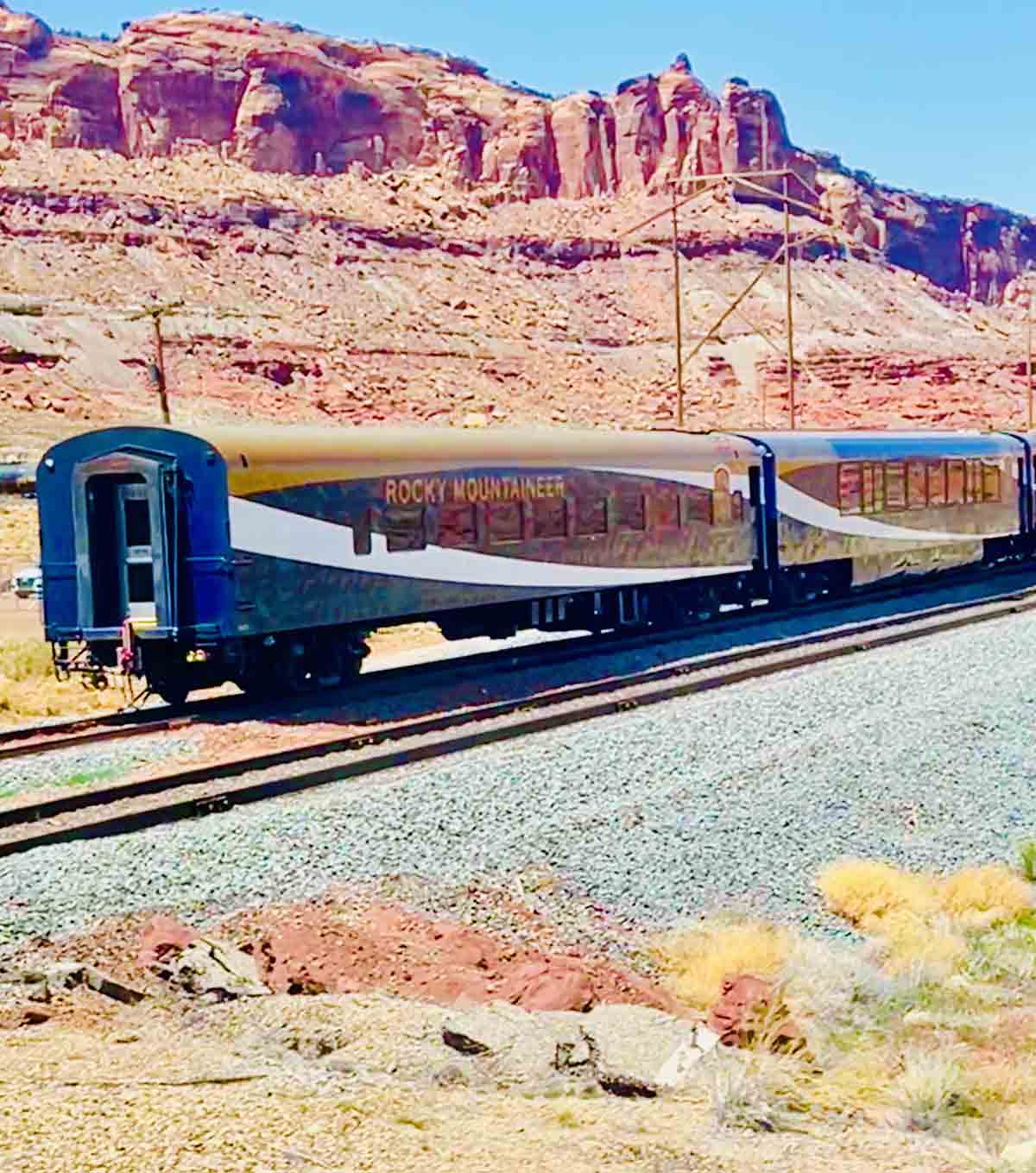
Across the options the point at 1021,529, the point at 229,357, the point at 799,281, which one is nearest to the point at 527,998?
the point at 1021,529

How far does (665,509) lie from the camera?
75.4 ft

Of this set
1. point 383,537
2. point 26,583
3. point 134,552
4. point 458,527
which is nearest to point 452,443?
point 458,527

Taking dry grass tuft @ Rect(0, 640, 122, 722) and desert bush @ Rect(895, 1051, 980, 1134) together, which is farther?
dry grass tuft @ Rect(0, 640, 122, 722)

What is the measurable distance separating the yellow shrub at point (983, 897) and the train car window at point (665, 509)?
12.1 meters

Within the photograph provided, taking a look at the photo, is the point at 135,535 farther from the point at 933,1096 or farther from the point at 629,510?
the point at 933,1096

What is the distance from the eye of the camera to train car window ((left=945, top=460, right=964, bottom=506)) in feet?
97.8

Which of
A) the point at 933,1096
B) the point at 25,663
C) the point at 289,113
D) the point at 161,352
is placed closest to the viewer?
the point at 933,1096

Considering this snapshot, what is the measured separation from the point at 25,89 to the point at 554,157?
59.8m

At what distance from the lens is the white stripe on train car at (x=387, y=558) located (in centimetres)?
1691

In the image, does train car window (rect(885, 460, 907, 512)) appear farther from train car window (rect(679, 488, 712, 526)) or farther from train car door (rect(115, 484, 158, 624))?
train car door (rect(115, 484, 158, 624))

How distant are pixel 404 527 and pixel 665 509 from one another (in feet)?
17.6

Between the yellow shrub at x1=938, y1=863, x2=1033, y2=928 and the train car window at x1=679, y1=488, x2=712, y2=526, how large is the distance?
41.7 ft

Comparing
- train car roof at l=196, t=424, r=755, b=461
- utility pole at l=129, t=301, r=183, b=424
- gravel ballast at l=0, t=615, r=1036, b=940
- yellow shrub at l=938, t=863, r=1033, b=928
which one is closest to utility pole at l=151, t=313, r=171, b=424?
utility pole at l=129, t=301, r=183, b=424

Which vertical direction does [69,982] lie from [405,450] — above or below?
below
